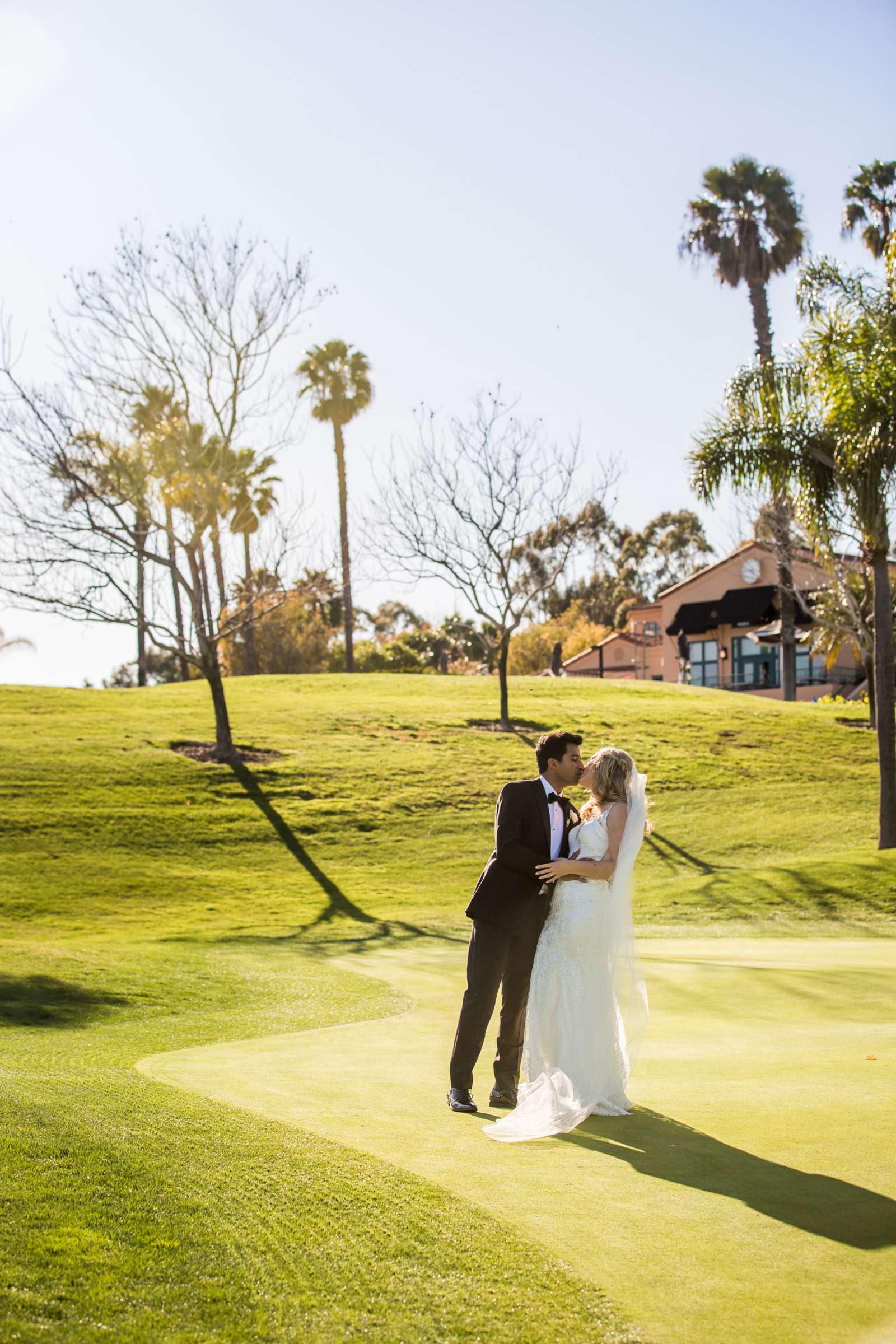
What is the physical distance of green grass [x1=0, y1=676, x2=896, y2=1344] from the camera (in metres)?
4.06

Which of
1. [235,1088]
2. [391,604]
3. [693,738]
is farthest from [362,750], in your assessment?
[391,604]

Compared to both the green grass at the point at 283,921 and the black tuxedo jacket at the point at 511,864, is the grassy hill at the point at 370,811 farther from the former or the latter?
the black tuxedo jacket at the point at 511,864

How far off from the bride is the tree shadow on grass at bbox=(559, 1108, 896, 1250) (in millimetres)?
370

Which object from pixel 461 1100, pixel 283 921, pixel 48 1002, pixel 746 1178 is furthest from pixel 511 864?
pixel 283 921

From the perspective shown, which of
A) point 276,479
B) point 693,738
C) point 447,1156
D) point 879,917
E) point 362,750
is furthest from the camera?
A: point 276,479

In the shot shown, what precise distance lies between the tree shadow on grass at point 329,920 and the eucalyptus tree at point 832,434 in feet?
33.7

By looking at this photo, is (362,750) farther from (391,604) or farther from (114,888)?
(391,604)

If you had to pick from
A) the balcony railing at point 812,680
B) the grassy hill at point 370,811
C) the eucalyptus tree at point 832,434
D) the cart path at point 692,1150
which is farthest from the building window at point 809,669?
the cart path at point 692,1150

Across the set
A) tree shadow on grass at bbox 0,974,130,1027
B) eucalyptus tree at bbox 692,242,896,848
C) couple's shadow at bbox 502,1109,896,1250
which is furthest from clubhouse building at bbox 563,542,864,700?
couple's shadow at bbox 502,1109,896,1250

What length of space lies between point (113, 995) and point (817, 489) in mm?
17559

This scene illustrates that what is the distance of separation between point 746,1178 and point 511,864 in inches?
94.7

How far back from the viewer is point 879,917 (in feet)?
66.7

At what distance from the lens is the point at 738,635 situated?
68562mm

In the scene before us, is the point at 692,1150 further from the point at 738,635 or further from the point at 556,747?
the point at 738,635
